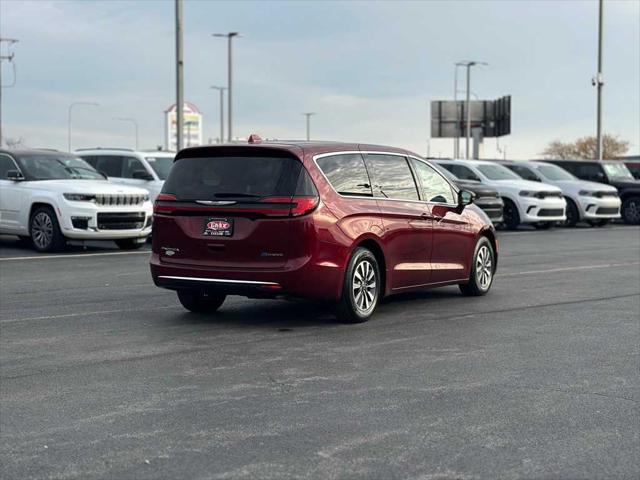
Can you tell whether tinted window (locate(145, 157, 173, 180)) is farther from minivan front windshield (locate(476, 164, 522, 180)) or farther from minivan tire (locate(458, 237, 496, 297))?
minivan tire (locate(458, 237, 496, 297))

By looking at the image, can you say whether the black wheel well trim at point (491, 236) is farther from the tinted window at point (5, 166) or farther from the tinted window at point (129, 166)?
the tinted window at point (129, 166)

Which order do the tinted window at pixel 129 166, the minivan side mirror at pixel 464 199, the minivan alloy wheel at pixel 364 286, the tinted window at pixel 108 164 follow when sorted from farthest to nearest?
1. the tinted window at pixel 108 164
2. the tinted window at pixel 129 166
3. the minivan side mirror at pixel 464 199
4. the minivan alloy wheel at pixel 364 286

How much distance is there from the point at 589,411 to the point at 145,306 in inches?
229

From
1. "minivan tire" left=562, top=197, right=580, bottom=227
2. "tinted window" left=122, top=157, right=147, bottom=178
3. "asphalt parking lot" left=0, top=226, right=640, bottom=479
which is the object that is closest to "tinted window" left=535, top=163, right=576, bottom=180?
"minivan tire" left=562, top=197, right=580, bottom=227

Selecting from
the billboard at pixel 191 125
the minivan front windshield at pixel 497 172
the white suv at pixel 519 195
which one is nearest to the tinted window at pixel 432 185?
the white suv at pixel 519 195

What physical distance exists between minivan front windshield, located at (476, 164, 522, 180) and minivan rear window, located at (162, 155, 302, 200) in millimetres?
18894

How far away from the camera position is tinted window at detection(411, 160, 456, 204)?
1091 centimetres

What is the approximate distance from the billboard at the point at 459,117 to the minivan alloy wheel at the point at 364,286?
59.8 m

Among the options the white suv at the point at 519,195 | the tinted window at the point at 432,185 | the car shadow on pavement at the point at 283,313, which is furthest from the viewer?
the white suv at the point at 519,195

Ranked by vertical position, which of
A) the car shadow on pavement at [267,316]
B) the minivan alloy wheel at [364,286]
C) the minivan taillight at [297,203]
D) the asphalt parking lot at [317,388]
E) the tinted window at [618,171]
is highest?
the tinted window at [618,171]

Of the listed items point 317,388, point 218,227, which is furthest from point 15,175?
point 317,388

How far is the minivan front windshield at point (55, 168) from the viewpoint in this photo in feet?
60.8

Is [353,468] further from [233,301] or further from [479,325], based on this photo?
[233,301]

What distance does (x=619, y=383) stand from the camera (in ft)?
23.0
